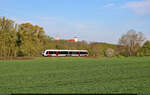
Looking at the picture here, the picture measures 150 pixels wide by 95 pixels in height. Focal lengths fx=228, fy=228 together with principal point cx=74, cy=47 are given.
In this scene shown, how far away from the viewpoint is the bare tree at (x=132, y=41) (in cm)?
7600

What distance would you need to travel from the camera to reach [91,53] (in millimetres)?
70375

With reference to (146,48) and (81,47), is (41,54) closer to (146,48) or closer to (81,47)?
(81,47)

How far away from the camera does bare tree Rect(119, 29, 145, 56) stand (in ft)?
249

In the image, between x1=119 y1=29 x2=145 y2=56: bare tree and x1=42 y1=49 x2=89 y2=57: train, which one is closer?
x1=42 y1=49 x2=89 y2=57: train

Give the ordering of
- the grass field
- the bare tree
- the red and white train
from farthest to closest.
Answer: the bare tree → the red and white train → the grass field

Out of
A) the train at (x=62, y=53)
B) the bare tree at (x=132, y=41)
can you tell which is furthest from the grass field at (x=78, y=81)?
the bare tree at (x=132, y=41)

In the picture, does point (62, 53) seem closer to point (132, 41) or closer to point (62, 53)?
point (62, 53)

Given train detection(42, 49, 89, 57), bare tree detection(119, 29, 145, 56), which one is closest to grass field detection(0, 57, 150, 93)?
train detection(42, 49, 89, 57)

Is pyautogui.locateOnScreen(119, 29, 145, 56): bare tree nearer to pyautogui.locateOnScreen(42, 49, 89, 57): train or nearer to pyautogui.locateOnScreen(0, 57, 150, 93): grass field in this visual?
pyautogui.locateOnScreen(42, 49, 89, 57): train

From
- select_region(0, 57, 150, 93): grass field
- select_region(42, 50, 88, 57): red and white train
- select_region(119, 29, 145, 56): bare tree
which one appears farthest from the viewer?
select_region(119, 29, 145, 56): bare tree

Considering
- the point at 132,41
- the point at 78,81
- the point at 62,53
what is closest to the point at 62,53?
the point at 62,53

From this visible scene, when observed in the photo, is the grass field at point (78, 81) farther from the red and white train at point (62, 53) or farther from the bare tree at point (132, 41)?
the bare tree at point (132, 41)

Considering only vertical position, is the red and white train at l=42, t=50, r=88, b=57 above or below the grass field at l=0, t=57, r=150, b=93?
above

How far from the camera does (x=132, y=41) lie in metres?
78.1
